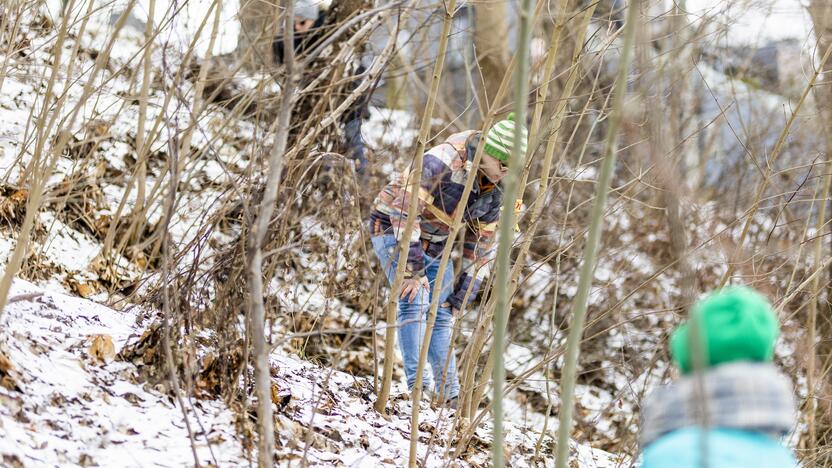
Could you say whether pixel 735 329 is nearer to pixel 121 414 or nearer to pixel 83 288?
pixel 121 414

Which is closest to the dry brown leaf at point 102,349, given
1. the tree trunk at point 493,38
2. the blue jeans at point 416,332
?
the blue jeans at point 416,332

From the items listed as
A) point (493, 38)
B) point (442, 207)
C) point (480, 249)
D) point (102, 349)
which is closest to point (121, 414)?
point (102, 349)

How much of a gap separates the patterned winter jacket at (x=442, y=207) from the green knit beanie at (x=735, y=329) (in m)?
2.02

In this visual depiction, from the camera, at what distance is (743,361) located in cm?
141

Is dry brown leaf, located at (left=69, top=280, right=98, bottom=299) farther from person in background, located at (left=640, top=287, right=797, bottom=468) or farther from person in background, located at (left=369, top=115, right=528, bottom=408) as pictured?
person in background, located at (left=640, top=287, right=797, bottom=468)

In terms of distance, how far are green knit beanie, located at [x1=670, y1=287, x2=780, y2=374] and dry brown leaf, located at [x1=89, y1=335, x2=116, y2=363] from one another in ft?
6.96

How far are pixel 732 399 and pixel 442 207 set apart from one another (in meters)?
2.43

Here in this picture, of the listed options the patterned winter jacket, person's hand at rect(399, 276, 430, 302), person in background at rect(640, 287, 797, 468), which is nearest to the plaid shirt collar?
Answer: person in background at rect(640, 287, 797, 468)

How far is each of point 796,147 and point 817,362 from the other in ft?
12.0

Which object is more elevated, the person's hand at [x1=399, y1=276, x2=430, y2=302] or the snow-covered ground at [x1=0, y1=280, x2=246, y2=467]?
the person's hand at [x1=399, y1=276, x2=430, y2=302]

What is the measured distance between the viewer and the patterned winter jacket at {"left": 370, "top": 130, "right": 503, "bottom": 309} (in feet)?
11.9

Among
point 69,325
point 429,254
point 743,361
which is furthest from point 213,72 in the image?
point 743,361

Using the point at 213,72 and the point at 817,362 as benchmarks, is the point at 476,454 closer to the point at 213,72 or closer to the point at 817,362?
the point at 817,362

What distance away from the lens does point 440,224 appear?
394 centimetres
